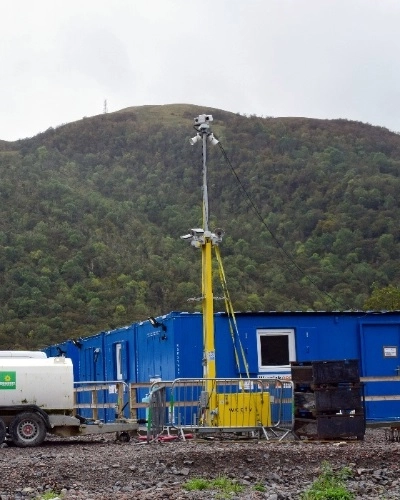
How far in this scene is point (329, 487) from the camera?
1158cm

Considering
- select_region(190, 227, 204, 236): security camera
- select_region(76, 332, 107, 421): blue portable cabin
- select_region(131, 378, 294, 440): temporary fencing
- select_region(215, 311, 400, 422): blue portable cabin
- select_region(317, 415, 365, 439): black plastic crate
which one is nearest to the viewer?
select_region(317, 415, 365, 439): black plastic crate

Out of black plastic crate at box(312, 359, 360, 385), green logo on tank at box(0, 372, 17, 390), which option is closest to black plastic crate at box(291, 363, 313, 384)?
black plastic crate at box(312, 359, 360, 385)

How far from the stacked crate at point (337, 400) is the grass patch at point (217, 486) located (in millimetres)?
5559

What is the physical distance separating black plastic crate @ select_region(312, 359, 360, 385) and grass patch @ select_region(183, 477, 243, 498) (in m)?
5.71

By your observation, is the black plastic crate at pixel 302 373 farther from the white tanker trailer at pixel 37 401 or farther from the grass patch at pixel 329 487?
the grass patch at pixel 329 487

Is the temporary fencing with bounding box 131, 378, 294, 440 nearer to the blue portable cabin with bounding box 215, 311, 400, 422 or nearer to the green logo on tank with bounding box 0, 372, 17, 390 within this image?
the blue portable cabin with bounding box 215, 311, 400, 422

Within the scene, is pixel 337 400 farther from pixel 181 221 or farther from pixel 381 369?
pixel 181 221

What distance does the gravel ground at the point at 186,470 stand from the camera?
37.6 ft

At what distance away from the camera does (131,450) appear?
15.7 meters

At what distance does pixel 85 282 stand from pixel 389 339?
122 ft

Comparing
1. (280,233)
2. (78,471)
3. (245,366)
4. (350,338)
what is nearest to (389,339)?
(350,338)

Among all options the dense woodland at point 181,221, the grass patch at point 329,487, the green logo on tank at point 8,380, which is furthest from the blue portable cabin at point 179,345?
the dense woodland at point 181,221

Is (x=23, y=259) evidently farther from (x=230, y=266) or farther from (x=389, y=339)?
(x=389, y=339)

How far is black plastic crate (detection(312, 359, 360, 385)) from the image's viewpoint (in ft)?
57.8
